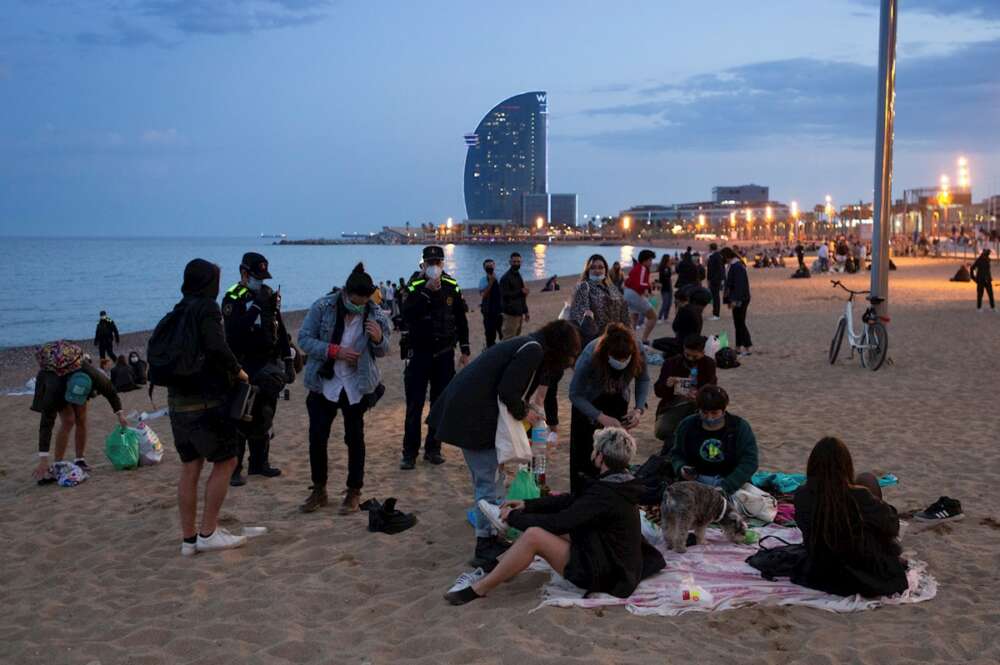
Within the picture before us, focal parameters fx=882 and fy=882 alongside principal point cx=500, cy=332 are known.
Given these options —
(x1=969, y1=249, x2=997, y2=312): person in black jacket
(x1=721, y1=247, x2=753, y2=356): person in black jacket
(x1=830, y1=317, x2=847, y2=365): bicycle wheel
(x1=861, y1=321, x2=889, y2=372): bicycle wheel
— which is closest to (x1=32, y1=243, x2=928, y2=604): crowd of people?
(x1=861, y1=321, x2=889, y2=372): bicycle wheel

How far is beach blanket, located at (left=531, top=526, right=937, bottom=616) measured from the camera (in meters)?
4.20

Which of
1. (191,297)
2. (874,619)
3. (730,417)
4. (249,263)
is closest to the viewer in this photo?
(874,619)

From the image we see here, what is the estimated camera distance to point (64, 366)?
22.5ft

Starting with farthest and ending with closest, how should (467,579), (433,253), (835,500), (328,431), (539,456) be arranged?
(433,253)
(539,456)
(328,431)
(467,579)
(835,500)

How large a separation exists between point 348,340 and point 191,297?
49.7 inches

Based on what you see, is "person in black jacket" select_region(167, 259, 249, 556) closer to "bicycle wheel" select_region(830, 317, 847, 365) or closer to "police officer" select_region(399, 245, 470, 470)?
"police officer" select_region(399, 245, 470, 470)

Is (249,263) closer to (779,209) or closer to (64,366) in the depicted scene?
(64,366)

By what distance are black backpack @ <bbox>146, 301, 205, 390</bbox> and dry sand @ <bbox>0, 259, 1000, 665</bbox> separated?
1.13m

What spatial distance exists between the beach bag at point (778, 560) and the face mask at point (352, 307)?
2.89 metres

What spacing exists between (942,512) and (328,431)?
3960mm

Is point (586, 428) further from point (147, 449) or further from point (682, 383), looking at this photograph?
point (147, 449)

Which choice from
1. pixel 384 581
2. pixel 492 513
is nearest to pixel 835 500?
pixel 492 513

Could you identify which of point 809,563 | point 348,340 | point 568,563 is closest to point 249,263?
point 348,340

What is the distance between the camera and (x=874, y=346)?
473 inches
